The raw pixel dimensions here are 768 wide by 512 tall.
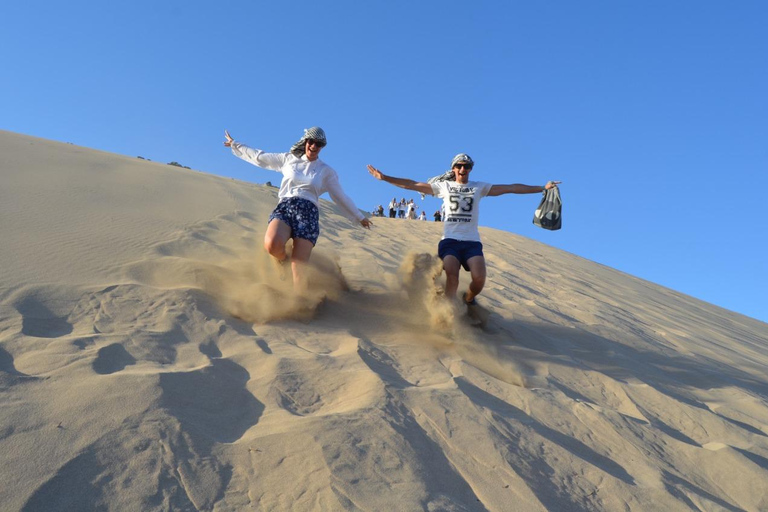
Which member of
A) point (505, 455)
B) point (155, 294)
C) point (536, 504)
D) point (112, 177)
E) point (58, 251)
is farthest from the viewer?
point (112, 177)

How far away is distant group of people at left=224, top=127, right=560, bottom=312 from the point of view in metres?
4.36

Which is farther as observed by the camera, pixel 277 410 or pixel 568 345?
→ pixel 568 345

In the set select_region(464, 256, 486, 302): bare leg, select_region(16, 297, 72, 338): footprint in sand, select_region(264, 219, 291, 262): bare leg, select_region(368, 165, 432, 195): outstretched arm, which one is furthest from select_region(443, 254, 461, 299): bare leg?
select_region(16, 297, 72, 338): footprint in sand

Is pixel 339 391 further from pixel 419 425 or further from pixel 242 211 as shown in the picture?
pixel 242 211

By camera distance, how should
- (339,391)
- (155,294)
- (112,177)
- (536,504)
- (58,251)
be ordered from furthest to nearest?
(112,177)
(58,251)
(155,294)
(339,391)
(536,504)

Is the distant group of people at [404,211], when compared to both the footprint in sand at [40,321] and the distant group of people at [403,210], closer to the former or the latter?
the distant group of people at [403,210]

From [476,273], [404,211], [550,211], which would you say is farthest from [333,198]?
[404,211]

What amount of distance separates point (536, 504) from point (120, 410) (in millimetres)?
1717

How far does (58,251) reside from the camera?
381 centimetres

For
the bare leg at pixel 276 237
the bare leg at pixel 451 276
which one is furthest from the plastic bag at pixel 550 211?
the bare leg at pixel 276 237

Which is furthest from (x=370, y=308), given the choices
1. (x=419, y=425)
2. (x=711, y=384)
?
(x=711, y=384)

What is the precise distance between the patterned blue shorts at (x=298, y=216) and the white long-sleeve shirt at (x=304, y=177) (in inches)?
2.9

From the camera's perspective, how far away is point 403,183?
4.97 m

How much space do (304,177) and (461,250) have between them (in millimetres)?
1514
